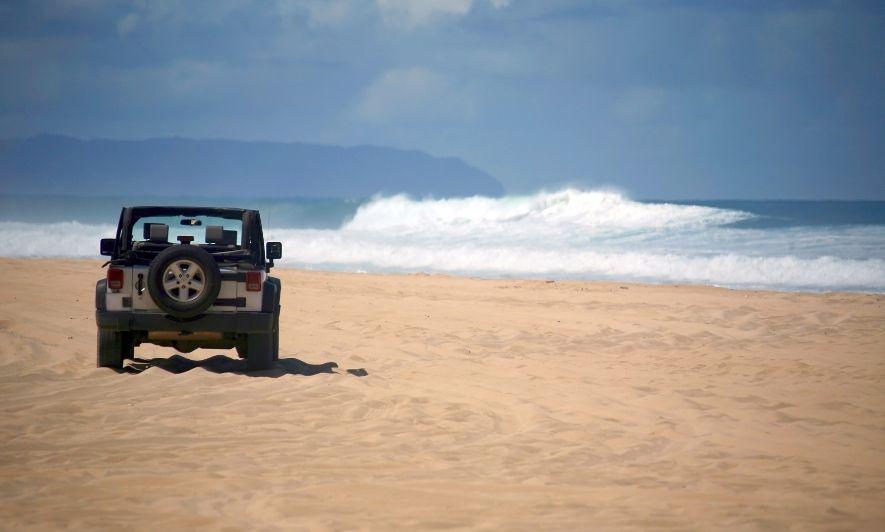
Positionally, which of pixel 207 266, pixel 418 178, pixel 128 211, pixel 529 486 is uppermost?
pixel 418 178

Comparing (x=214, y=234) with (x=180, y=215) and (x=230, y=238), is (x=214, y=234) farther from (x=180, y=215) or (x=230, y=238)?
(x=230, y=238)

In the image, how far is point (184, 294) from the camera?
8.32 metres

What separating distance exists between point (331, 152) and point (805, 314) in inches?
5072

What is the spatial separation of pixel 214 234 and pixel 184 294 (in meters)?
0.84

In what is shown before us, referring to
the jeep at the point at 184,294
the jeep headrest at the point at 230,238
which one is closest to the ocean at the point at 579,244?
the jeep headrest at the point at 230,238

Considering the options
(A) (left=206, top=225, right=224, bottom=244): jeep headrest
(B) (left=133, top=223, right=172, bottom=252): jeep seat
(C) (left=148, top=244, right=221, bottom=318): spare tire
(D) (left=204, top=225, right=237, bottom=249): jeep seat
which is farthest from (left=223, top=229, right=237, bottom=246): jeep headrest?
(C) (left=148, top=244, right=221, bottom=318): spare tire

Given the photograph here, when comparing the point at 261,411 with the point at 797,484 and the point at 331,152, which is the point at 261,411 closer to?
the point at 797,484

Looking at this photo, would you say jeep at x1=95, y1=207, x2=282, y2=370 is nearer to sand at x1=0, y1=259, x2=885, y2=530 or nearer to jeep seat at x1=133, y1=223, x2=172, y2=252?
jeep seat at x1=133, y1=223, x2=172, y2=252

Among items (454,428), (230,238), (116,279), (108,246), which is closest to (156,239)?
(108,246)

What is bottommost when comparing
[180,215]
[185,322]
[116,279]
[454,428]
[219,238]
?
[454,428]

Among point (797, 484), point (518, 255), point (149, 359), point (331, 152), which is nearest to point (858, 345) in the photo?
point (797, 484)

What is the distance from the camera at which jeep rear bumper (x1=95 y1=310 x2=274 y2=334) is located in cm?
843

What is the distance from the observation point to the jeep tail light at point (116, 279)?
842 cm

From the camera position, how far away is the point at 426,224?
46.9 metres
